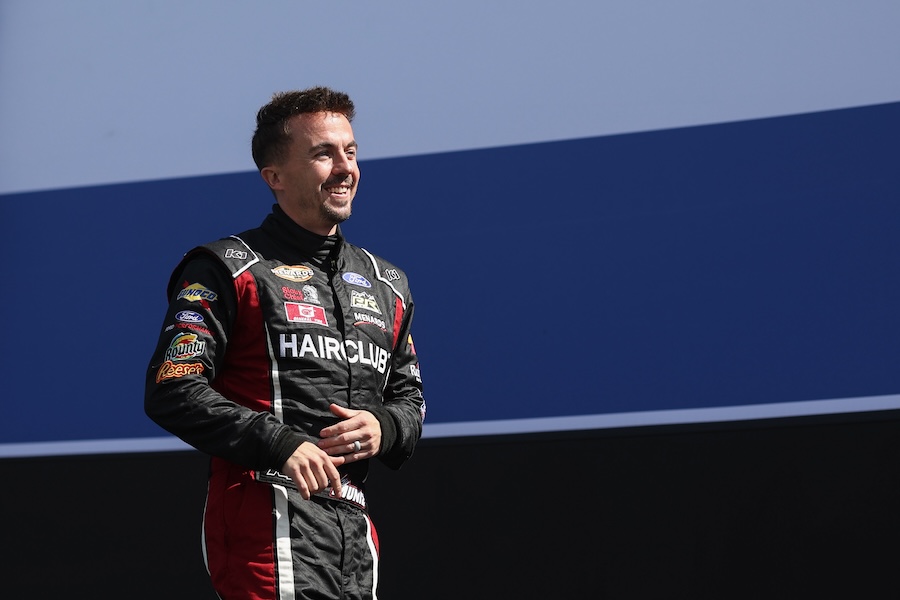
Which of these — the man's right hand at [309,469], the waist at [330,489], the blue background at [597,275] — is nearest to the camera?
the man's right hand at [309,469]

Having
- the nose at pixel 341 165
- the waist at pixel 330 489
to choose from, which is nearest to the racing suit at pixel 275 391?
the waist at pixel 330 489

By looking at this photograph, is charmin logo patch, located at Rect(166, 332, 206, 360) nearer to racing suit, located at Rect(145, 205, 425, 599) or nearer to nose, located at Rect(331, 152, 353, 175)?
racing suit, located at Rect(145, 205, 425, 599)

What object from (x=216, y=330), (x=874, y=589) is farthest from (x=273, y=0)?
(x=874, y=589)

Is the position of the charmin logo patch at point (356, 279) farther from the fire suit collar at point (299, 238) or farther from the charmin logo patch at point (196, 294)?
the charmin logo patch at point (196, 294)

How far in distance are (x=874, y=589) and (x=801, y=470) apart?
10.4 inches

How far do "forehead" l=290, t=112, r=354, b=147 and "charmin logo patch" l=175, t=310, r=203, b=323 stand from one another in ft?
1.06

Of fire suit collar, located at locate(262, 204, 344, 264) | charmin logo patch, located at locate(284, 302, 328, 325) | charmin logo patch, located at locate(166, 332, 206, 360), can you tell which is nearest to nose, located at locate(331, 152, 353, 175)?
fire suit collar, located at locate(262, 204, 344, 264)

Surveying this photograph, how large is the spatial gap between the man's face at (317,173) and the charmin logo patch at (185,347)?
0.27 meters

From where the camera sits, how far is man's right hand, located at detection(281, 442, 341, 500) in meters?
1.34

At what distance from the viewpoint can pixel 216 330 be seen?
147cm

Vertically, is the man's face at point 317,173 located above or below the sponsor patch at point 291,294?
above

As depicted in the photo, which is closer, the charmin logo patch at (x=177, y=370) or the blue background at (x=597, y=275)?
the charmin logo patch at (x=177, y=370)

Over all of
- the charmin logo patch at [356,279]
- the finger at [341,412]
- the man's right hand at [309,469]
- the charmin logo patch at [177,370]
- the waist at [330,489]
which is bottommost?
the waist at [330,489]

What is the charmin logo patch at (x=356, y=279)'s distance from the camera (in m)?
1.62
